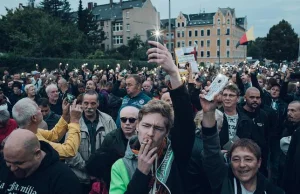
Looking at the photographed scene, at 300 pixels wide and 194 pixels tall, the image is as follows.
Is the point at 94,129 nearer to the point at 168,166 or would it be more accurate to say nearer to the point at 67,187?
Answer: the point at 67,187

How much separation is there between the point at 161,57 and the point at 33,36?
35.9m

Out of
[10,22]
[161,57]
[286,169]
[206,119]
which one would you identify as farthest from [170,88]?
[10,22]

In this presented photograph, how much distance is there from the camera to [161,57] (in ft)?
7.78

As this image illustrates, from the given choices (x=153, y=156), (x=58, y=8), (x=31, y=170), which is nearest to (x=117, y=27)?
(x=58, y=8)

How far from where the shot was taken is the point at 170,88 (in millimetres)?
2438

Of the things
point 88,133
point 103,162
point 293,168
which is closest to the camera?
point 103,162

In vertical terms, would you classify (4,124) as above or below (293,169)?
above

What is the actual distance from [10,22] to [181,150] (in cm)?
3961

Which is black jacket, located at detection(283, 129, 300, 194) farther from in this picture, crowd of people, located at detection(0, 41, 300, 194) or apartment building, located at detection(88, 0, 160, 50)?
apartment building, located at detection(88, 0, 160, 50)

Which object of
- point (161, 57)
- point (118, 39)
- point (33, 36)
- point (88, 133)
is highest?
point (118, 39)

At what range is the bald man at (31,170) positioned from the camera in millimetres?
2570

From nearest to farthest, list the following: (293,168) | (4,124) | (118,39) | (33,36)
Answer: (293,168)
(4,124)
(33,36)
(118,39)

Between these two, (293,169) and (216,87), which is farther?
(293,169)

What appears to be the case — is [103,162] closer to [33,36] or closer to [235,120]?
[235,120]
